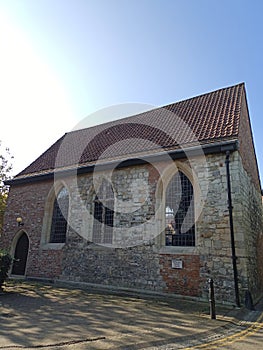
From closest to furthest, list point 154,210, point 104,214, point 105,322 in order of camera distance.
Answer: point 105,322 < point 154,210 < point 104,214

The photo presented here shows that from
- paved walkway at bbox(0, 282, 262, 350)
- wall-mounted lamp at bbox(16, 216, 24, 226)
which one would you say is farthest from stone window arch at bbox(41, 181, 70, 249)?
paved walkway at bbox(0, 282, 262, 350)

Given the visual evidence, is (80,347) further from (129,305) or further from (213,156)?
(213,156)

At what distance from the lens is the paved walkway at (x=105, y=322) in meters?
4.12

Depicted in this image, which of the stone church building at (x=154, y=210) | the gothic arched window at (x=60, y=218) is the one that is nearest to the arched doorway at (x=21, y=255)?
the stone church building at (x=154, y=210)

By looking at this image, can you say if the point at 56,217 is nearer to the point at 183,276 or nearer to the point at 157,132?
the point at 157,132

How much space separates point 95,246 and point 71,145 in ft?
25.1

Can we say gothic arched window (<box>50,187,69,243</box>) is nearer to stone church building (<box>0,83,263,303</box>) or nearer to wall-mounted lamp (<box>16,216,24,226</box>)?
stone church building (<box>0,83,263,303</box>)

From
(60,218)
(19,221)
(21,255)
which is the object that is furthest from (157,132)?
(21,255)

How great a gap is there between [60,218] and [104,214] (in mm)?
2721

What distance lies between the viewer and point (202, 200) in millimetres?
8672

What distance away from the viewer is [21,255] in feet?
42.8

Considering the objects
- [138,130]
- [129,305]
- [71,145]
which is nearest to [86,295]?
[129,305]

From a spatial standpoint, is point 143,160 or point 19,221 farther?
point 19,221

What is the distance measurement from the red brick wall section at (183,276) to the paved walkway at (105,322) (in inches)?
17.5
